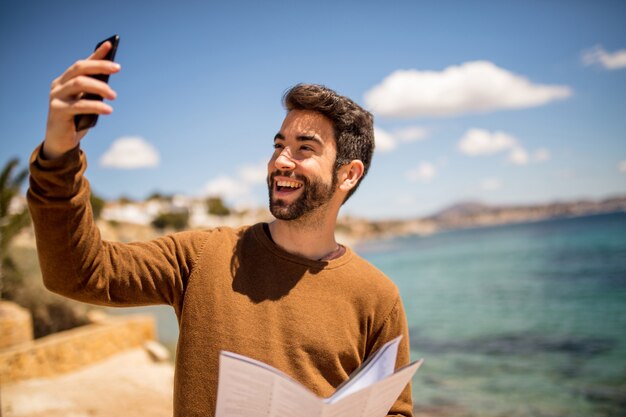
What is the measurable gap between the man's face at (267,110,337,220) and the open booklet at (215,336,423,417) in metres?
0.71

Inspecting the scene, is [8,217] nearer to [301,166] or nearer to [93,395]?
[93,395]

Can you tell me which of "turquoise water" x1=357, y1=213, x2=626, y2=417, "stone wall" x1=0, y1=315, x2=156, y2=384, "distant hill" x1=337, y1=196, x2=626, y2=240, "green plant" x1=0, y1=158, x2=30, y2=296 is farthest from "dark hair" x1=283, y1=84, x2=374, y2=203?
"distant hill" x1=337, y1=196, x2=626, y2=240

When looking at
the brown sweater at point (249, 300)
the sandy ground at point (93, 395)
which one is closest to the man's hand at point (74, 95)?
the brown sweater at point (249, 300)

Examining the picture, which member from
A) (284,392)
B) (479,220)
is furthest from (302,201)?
(479,220)

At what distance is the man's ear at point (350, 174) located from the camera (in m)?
2.06

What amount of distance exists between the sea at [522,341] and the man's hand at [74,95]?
27.7 ft

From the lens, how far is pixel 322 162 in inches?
76.5

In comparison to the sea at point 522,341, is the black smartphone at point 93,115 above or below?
above

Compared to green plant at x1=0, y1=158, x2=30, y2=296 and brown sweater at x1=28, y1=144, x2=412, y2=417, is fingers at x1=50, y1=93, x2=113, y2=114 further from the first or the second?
green plant at x1=0, y1=158, x2=30, y2=296

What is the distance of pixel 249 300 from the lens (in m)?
1.73

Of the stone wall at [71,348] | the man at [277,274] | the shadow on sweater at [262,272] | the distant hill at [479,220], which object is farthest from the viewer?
the distant hill at [479,220]

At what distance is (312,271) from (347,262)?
178mm

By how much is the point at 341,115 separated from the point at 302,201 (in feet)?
1.36

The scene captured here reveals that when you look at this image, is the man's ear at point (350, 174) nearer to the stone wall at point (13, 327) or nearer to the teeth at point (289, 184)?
the teeth at point (289, 184)
